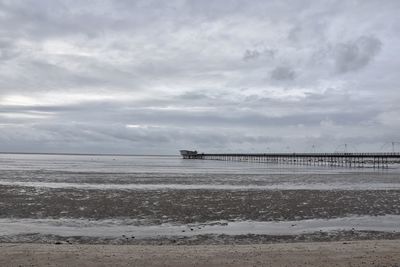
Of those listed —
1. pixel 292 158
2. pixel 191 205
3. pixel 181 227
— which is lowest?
pixel 181 227

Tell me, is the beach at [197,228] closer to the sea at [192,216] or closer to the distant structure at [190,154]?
the sea at [192,216]

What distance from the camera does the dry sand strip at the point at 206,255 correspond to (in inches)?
387

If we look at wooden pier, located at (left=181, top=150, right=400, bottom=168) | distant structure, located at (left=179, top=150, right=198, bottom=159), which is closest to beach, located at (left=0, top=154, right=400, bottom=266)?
wooden pier, located at (left=181, top=150, right=400, bottom=168)

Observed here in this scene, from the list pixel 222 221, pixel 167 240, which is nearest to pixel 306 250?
pixel 167 240

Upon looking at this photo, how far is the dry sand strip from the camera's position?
32.3 ft

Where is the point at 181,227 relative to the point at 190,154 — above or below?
below

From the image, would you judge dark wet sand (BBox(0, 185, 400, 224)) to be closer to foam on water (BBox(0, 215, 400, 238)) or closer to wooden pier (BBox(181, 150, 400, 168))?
foam on water (BBox(0, 215, 400, 238))

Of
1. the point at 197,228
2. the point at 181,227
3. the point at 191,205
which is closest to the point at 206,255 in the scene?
the point at 197,228

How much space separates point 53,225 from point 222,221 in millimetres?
6321

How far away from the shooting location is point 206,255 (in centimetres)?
1072

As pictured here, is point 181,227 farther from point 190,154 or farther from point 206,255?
point 190,154

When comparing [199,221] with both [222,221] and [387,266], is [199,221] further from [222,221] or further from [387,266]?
[387,266]

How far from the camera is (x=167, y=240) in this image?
14.1m

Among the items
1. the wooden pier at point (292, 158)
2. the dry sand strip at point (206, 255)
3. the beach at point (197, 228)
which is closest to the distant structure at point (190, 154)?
the wooden pier at point (292, 158)
